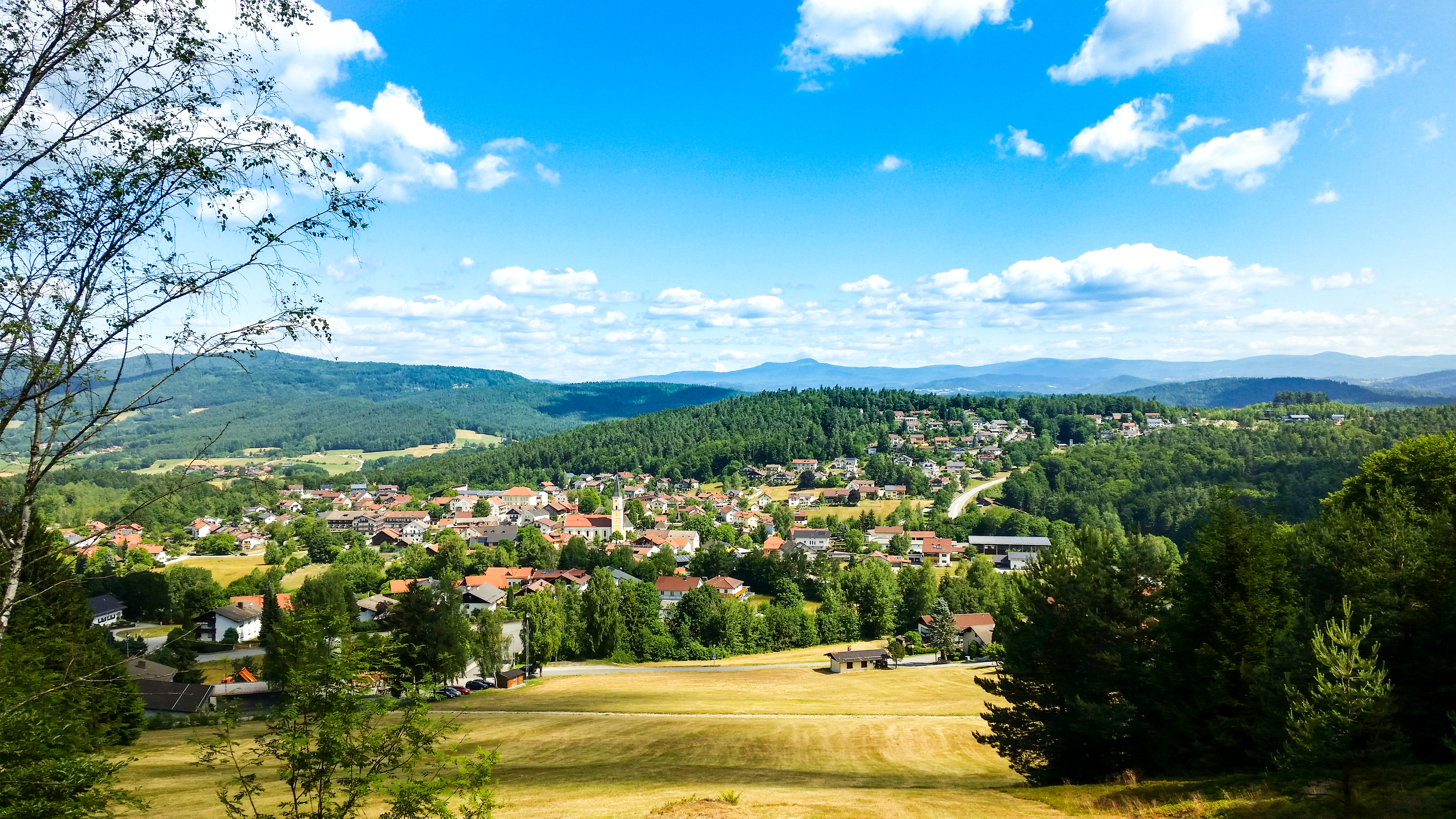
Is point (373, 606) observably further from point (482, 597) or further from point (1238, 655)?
point (1238, 655)

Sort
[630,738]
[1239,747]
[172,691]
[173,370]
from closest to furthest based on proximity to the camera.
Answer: [173,370], [1239,747], [630,738], [172,691]

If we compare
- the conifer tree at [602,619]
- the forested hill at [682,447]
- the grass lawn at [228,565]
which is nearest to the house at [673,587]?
the conifer tree at [602,619]

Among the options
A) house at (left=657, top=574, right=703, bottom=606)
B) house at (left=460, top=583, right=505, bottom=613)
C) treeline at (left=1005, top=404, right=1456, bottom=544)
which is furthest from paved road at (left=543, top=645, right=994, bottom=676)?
treeline at (left=1005, top=404, right=1456, bottom=544)

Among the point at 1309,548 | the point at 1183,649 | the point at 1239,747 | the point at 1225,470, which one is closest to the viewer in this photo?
the point at 1239,747

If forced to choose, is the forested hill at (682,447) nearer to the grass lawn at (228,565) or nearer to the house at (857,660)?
the grass lawn at (228,565)

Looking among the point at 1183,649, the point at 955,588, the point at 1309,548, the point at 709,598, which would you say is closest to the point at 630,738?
the point at 1183,649

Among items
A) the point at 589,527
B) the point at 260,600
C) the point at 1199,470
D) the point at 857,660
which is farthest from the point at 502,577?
the point at 1199,470

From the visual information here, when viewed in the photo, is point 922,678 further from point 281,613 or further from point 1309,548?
point 281,613
